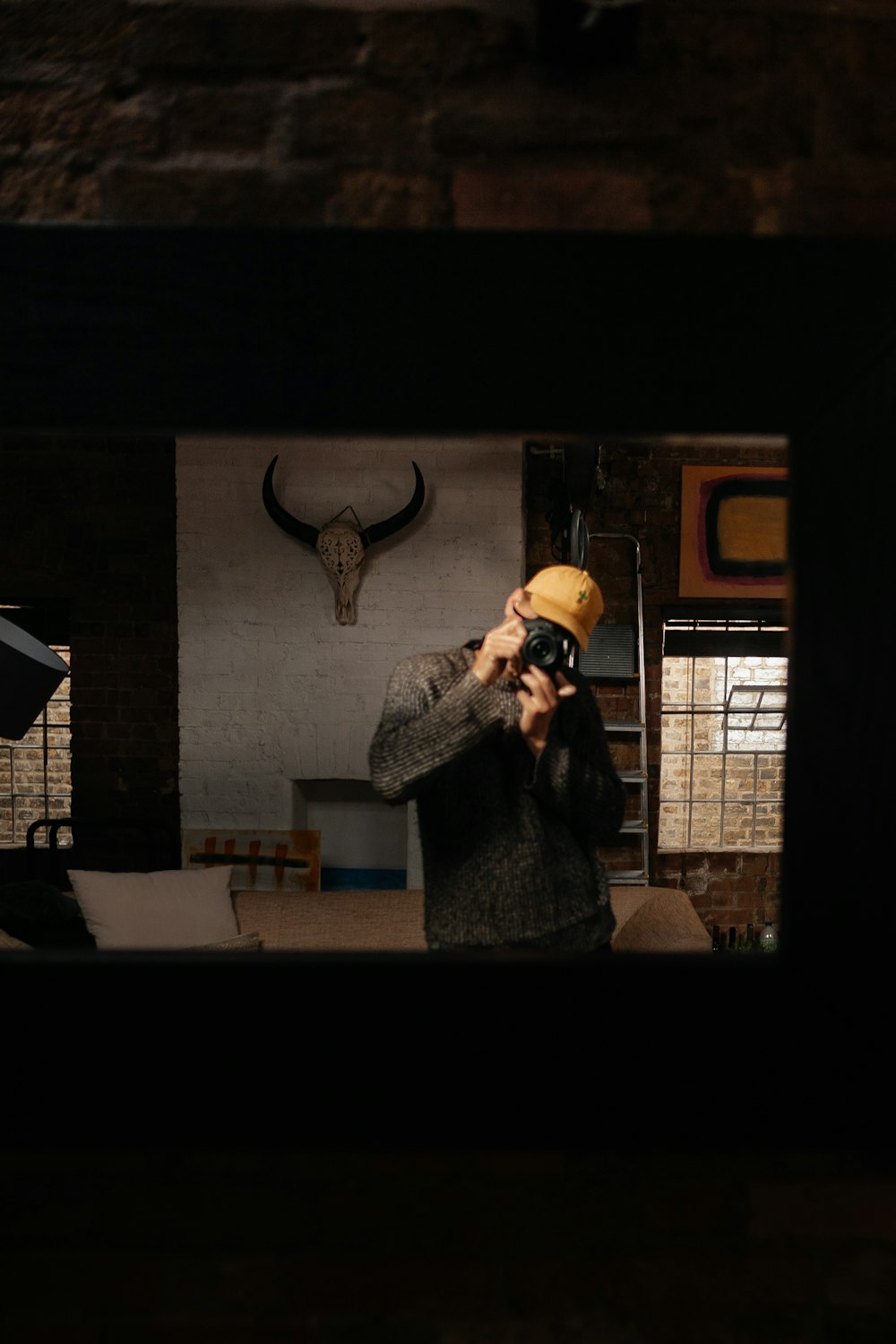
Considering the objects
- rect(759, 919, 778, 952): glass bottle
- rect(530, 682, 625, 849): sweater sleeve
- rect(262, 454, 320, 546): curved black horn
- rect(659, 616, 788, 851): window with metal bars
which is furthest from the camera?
rect(659, 616, 788, 851): window with metal bars

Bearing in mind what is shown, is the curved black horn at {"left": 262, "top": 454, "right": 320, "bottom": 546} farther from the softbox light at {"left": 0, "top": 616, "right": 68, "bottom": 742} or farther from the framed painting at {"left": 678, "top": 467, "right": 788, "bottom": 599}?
the softbox light at {"left": 0, "top": 616, "right": 68, "bottom": 742}

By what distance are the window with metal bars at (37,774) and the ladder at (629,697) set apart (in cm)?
260

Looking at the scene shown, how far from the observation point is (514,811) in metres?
1.23

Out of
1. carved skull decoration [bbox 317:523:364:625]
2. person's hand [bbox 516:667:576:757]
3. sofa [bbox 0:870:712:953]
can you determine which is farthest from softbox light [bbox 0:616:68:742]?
carved skull decoration [bbox 317:523:364:625]

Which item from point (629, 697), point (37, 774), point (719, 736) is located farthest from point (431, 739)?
point (37, 774)

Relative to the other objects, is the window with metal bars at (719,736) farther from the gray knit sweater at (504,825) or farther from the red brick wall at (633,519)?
the gray knit sweater at (504,825)

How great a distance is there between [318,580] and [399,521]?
0.47 m

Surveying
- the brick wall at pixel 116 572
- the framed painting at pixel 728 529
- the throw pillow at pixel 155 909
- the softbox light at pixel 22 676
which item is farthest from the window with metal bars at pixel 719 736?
the softbox light at pixel 22 676

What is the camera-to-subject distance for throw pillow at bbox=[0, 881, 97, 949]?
101 inches

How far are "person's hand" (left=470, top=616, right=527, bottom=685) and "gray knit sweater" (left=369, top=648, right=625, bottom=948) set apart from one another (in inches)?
0.9

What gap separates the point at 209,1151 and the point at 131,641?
364 cm

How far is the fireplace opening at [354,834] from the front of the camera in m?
4.30

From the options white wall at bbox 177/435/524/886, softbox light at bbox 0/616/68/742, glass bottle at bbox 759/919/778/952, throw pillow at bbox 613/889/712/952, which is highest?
white wall at bbox 177/435/524/886

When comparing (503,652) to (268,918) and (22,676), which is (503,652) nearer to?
(22,676)
